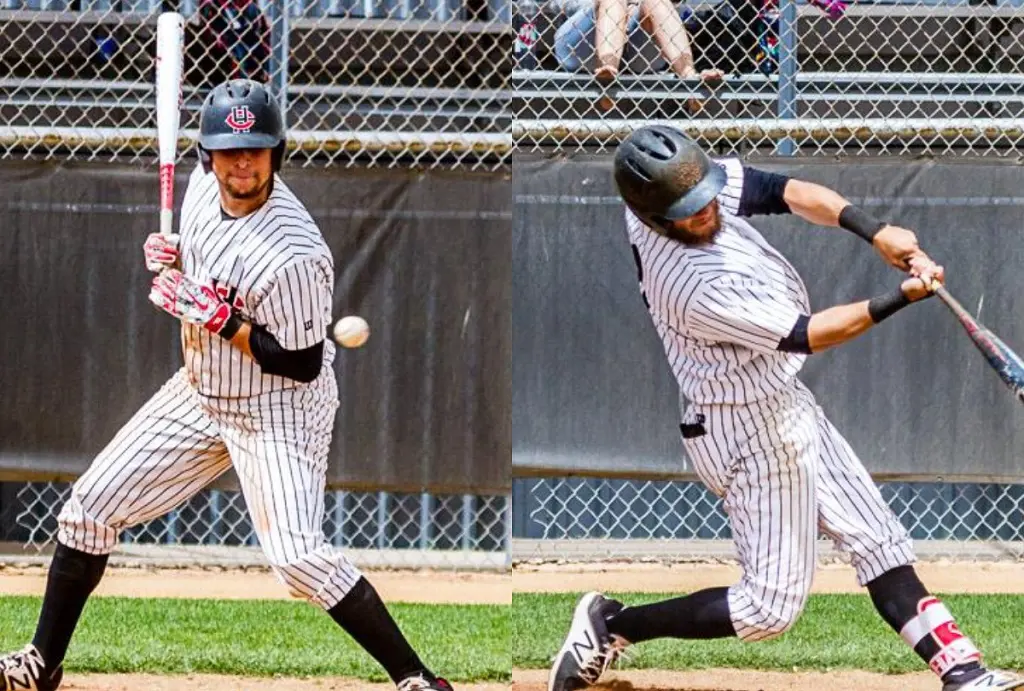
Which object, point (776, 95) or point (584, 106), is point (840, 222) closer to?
point (776, 95)

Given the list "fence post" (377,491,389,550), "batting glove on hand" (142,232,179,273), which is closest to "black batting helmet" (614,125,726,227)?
"batting glove on hand" (142,232,179,273)

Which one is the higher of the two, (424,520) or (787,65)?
(787,65)

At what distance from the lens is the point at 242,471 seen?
13.2 feet

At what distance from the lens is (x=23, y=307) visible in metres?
6.30

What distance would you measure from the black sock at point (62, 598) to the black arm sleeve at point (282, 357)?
0.75m

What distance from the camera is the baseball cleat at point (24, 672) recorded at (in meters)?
4.11

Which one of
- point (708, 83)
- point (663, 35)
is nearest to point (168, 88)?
point (663, 35)

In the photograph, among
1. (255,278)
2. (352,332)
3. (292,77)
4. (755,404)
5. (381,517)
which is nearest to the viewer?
(255,278)

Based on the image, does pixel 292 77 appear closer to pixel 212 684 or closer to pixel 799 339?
pixel 212 684

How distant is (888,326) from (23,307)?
3.45 metres

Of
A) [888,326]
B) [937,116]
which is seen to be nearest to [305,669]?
[888,326]

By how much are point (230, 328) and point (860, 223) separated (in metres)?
1.59

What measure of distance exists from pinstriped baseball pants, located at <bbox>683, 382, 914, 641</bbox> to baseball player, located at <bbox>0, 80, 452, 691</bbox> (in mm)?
879

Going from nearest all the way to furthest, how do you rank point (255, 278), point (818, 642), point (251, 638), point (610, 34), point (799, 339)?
point (799, 339) < point (255, 278) < point (818, 642) < point (251, 638) < point (610, 34)
